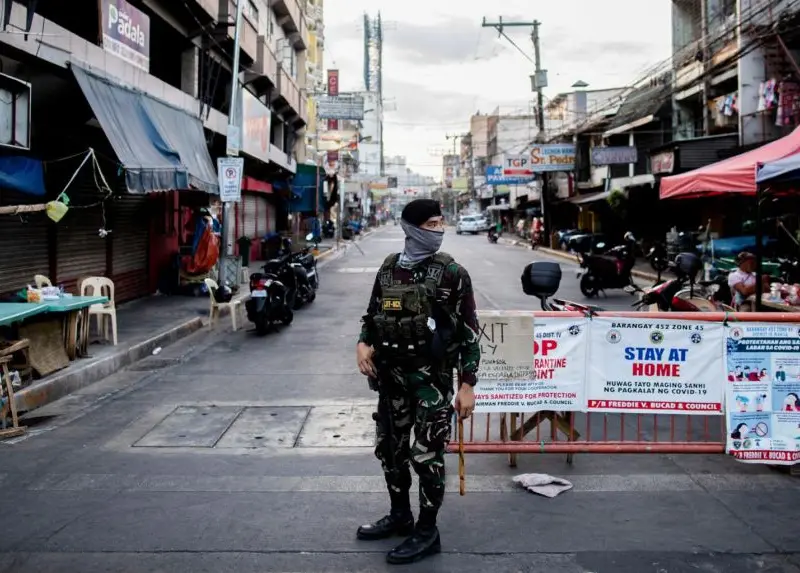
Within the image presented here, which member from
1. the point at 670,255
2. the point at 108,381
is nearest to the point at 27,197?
the point at 108,381

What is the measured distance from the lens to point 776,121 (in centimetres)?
2036

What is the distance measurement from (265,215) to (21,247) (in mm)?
21604

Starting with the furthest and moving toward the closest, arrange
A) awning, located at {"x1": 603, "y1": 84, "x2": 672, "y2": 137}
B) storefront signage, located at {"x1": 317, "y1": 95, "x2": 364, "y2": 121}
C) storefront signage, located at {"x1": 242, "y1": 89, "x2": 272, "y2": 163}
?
storefront signage, located at {"x1": 317, "y1": 95, "x2": 364, "y2": 121} < awning, located at {"x1": 603, "y1": 84, "x2": 672, "y2": 137} < storefront signage, located at {"x1": 242, "y1": 89, "x2": 272, "y2": 163}

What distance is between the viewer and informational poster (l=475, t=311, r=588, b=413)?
5.55 metres

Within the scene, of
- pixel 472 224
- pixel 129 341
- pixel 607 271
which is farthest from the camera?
pixel 472 224

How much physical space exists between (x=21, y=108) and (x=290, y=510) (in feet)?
22.3

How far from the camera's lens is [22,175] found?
9.41 metres

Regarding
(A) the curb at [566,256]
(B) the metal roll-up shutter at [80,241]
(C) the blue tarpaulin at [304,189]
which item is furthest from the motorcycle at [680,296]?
(C) the blue tarpaulin at [304,189]

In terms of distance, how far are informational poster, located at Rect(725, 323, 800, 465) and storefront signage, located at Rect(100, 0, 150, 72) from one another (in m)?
10.6

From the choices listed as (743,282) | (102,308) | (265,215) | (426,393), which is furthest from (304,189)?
(426,393)

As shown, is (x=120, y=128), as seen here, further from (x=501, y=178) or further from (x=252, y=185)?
(x=501, y=178)

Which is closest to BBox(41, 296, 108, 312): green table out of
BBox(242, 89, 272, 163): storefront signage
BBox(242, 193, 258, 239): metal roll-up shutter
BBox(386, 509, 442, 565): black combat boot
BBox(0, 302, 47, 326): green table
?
BBox(0, 302, 47, 326): green table

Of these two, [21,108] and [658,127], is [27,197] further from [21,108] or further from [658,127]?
[658,127]

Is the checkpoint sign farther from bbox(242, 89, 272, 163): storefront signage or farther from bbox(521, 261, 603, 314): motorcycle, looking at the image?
bbox(521, 261, 603, 314): motorcycle
